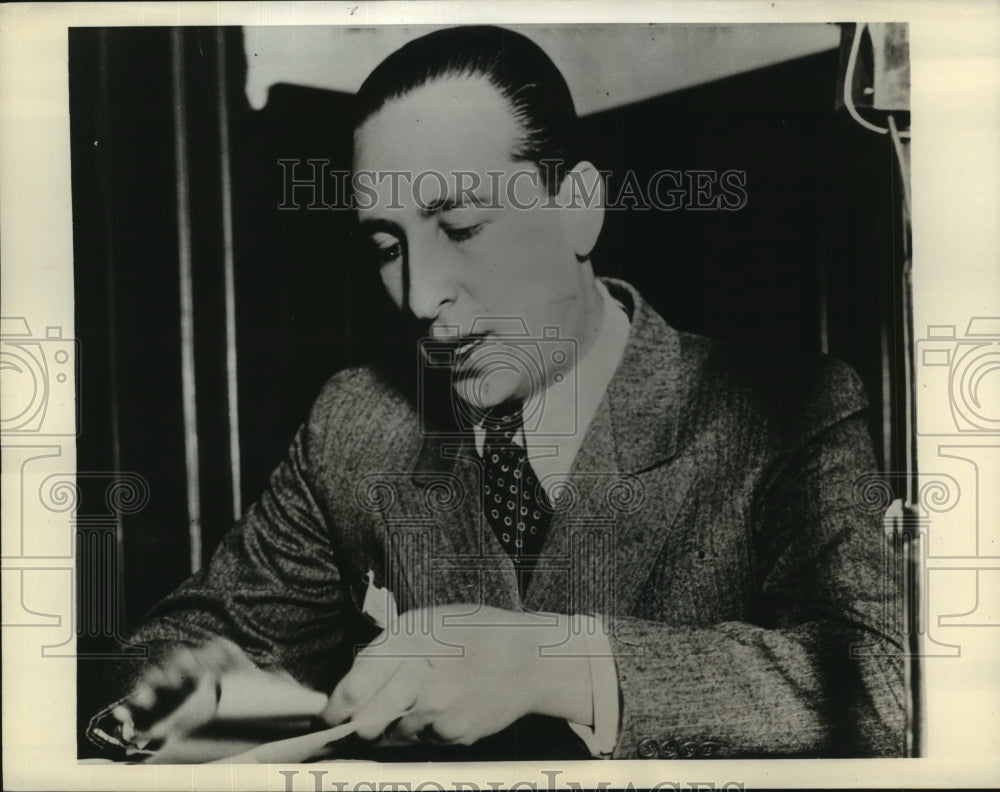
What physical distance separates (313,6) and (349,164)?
1.33ft

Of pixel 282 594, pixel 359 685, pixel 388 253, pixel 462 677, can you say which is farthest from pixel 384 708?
pixel 388 253

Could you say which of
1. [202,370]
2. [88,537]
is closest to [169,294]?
[202,370]

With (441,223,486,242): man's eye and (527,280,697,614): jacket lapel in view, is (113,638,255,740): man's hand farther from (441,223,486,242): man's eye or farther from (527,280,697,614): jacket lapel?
(441,223,486,242): man's eye

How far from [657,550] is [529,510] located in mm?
325

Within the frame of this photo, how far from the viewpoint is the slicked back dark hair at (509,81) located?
2477 mm

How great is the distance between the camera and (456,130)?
8.10 feet

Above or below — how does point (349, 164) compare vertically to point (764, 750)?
above

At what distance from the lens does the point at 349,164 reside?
2.49m

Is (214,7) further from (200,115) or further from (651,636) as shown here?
(651,636)

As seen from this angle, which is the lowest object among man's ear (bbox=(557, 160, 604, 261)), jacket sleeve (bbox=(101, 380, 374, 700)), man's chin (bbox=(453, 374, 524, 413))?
jacket sleeve (bbox=(101, 380, 374, 700))

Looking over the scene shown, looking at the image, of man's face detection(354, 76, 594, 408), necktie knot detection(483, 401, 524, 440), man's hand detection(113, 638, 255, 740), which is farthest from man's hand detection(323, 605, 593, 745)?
man's face detection(354, 76, 594, 408)

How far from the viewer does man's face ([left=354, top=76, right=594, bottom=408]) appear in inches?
97.3

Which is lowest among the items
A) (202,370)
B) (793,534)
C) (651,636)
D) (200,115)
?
(651,636)

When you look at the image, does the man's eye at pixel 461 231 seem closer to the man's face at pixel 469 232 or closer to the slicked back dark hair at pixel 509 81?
the man's face at pixel 469 232
